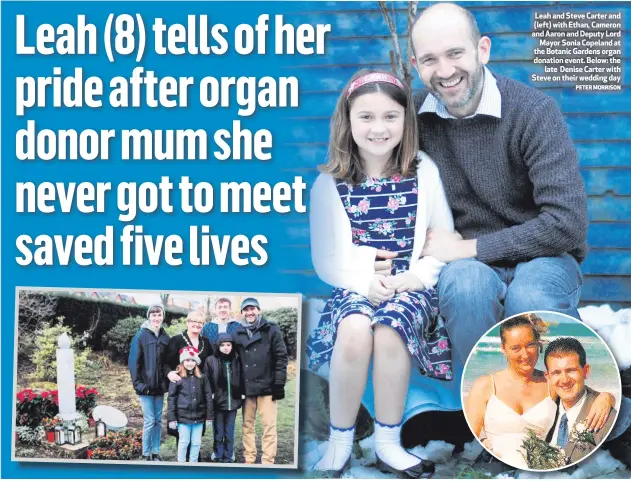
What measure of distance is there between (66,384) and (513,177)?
5.80 feet

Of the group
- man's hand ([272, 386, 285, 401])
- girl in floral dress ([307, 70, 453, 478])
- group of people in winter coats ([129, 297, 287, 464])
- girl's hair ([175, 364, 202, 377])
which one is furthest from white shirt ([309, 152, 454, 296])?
girl's hair ([175, 364, 202, 377])

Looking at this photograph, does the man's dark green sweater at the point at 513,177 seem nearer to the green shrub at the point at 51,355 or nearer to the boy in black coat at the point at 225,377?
the boy in black coat at the point at 225,377

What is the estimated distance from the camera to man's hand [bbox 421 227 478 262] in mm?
3314

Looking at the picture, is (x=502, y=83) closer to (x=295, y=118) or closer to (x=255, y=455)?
(x=295, y=118)

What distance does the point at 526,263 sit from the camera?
3.28 m

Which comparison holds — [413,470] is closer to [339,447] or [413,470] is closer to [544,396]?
[339,447]

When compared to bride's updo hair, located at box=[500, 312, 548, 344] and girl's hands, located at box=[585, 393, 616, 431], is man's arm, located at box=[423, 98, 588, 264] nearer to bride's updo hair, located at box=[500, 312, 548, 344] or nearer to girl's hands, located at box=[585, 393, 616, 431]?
bride's updo hair, located at box=[500, 312, 548, 344]

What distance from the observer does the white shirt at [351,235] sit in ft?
10.8

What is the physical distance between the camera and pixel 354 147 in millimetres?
3395

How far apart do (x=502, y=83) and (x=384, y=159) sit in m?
0.49

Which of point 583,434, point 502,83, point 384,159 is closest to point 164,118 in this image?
point 384,159

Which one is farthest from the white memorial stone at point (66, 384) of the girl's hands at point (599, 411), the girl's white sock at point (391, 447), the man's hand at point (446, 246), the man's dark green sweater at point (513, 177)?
the girl's hands at point (599, 411)

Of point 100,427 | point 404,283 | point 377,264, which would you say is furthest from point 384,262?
point 100,427

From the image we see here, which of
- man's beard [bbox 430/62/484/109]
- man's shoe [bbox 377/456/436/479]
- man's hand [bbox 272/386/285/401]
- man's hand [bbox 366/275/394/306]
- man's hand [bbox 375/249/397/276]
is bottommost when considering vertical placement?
man's shoe [bbox 377/456/436/479]
